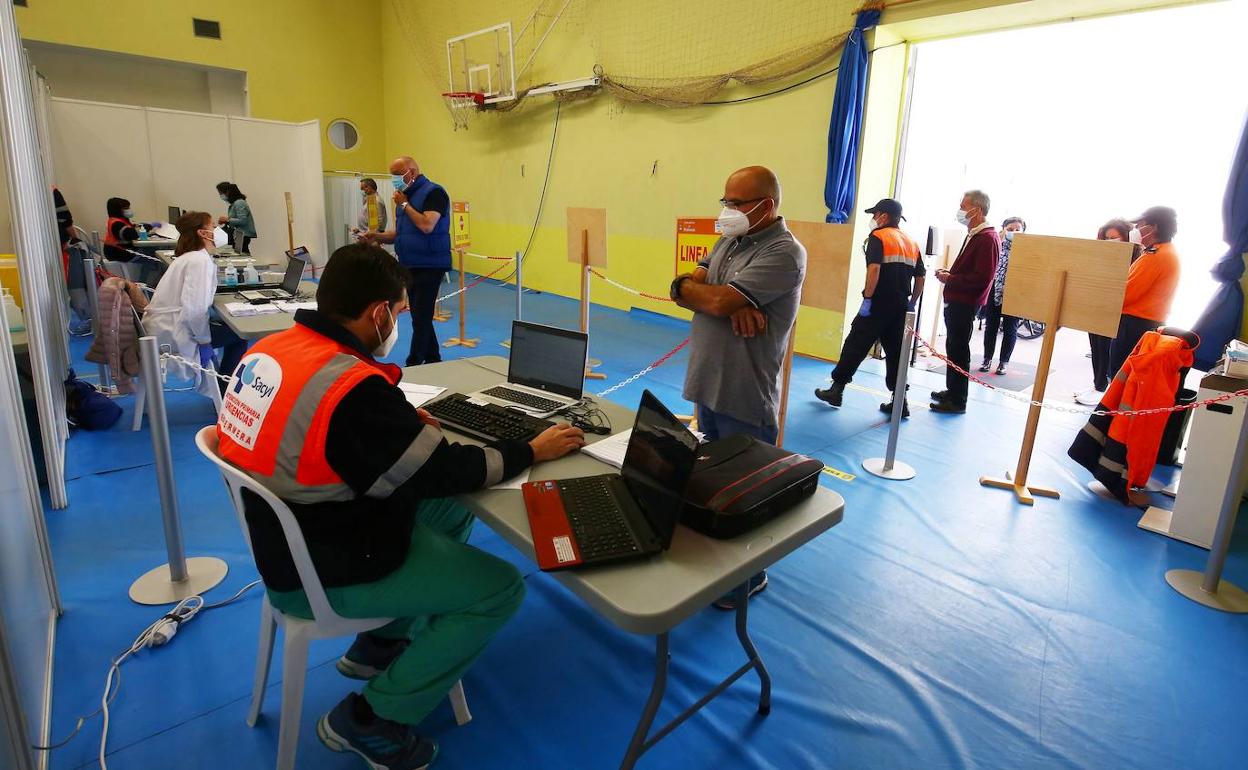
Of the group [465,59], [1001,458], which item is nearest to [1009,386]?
[1001,458]

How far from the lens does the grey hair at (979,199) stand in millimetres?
4363

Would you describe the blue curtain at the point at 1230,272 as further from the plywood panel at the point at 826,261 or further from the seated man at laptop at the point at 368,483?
the seated man at laptop at the point at 368,483

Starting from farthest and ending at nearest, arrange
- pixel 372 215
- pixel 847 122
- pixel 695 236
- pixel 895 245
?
pixel 372 215 < pixel 847 122 < pixel 895 245 < pixel 695 236

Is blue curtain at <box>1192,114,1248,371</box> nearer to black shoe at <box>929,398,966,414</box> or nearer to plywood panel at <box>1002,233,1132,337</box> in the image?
black shoe at <box>929,398,966,414</box>

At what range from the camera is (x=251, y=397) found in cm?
138

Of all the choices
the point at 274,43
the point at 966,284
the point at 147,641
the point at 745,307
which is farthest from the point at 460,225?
the point at 274,43

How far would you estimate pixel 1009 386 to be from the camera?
17.5 ft

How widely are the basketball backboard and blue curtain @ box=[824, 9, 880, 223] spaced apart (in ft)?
16.0

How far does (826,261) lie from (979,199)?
5.26 ft

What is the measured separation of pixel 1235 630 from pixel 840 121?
4.32m

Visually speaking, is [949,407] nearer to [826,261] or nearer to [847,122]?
[826,261]

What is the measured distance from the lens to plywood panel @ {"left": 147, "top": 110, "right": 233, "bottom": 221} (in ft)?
27.7

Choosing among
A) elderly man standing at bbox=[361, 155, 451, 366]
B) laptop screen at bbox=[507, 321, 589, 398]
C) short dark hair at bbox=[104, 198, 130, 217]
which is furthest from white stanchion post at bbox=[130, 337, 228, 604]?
short dark hair at bbox=[104, 198, 130, 217]

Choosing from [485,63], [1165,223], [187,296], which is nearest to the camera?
[187,296]
